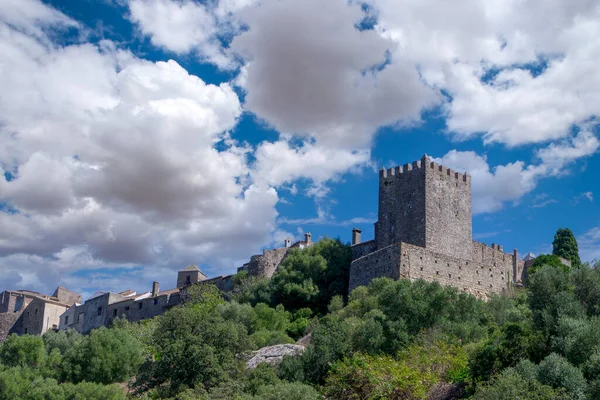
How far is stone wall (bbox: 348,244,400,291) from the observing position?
1826 inches

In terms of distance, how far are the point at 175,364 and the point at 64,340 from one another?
1029 inches

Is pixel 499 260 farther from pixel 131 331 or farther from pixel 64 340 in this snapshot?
pixel 64 340

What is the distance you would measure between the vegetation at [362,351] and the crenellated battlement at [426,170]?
9259 millimetres

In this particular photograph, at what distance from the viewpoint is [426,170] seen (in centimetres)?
5253

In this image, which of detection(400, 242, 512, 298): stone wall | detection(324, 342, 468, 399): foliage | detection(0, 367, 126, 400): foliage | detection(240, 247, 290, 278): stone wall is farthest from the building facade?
detection(324, 342, 468, 399): foliage

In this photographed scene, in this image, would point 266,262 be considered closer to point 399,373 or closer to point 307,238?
point 307,238

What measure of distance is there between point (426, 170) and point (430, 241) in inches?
205

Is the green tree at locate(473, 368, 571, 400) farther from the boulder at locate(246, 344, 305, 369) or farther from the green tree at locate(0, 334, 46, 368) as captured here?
the green tree at locate(0, 334, 46, 368)

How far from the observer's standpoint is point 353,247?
184 ft

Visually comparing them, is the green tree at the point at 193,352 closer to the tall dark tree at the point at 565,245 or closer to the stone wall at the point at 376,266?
the stone wall at the point at 376,266

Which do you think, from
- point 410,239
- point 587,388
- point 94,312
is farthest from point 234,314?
point 94,312

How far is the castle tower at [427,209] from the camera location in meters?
A: 51.4

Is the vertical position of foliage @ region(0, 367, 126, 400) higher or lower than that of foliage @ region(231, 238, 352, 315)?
lower

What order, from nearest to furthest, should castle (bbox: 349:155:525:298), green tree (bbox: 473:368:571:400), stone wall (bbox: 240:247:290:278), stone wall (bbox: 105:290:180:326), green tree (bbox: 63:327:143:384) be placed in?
green tree (bbox: 473:368:571:400)
green tree (bbox: 63:327:143:384)
castle (bbox: 349:155:525:298)
stone wall (bbox: 240:247:290:278)
stone wall (bbox: 105:290:180:326)
